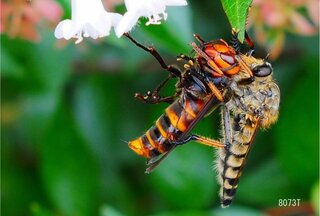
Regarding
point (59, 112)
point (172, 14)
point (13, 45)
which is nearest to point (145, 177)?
point (59, 112)

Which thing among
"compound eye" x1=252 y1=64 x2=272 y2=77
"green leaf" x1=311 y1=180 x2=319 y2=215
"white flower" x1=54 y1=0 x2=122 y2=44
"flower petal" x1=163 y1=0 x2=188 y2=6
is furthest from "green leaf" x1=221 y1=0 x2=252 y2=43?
"green leaf" x1=311 y1=180 x2=319 y2=215

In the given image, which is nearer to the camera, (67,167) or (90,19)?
(90,19)

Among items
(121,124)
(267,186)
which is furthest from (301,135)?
(121,124)

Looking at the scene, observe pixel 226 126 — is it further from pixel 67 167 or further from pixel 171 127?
pixel 67 167

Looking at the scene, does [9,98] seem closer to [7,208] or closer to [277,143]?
[7,208]

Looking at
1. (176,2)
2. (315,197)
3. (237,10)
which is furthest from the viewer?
(315,197)

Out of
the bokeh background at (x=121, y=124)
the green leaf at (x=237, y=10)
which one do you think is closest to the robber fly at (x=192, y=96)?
the green leaf at (x=237, y=10)
